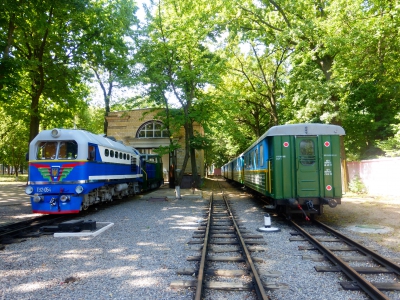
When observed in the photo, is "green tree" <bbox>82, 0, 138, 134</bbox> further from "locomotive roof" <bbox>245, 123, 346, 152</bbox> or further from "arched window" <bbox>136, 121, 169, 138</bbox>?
"arched window" <bbox>136, 121, 169, 138</bbox>

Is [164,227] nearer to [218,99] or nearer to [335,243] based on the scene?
[335,243]

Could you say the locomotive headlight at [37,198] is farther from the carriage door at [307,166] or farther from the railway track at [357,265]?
the carriage door at [307,166]

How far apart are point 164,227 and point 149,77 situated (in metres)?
10.1

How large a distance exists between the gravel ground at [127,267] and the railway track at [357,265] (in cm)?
17

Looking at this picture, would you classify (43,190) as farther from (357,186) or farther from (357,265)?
(357,186)

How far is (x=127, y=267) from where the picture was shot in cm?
520

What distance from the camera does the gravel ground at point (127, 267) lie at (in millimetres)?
4148

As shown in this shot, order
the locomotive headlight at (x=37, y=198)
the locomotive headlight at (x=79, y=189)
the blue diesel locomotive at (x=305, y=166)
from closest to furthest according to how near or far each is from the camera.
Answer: the blue diesel locomotive at (x=305, y=166) → the locomotive headlight at (x=37, y=198) → the locomotive headlight at (x=79, y=189)

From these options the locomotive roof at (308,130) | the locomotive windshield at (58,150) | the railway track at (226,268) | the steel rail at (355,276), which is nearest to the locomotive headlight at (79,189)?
the locomotive windshield at (58,150)

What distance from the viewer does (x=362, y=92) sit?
20688mm

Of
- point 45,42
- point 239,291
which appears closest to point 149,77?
point 45,42

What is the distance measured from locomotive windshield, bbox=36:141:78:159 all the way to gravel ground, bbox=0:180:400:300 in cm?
350

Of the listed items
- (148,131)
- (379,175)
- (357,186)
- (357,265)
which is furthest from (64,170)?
(148,131)

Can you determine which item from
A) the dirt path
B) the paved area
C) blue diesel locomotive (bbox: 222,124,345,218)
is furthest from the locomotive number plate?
the dirt path
